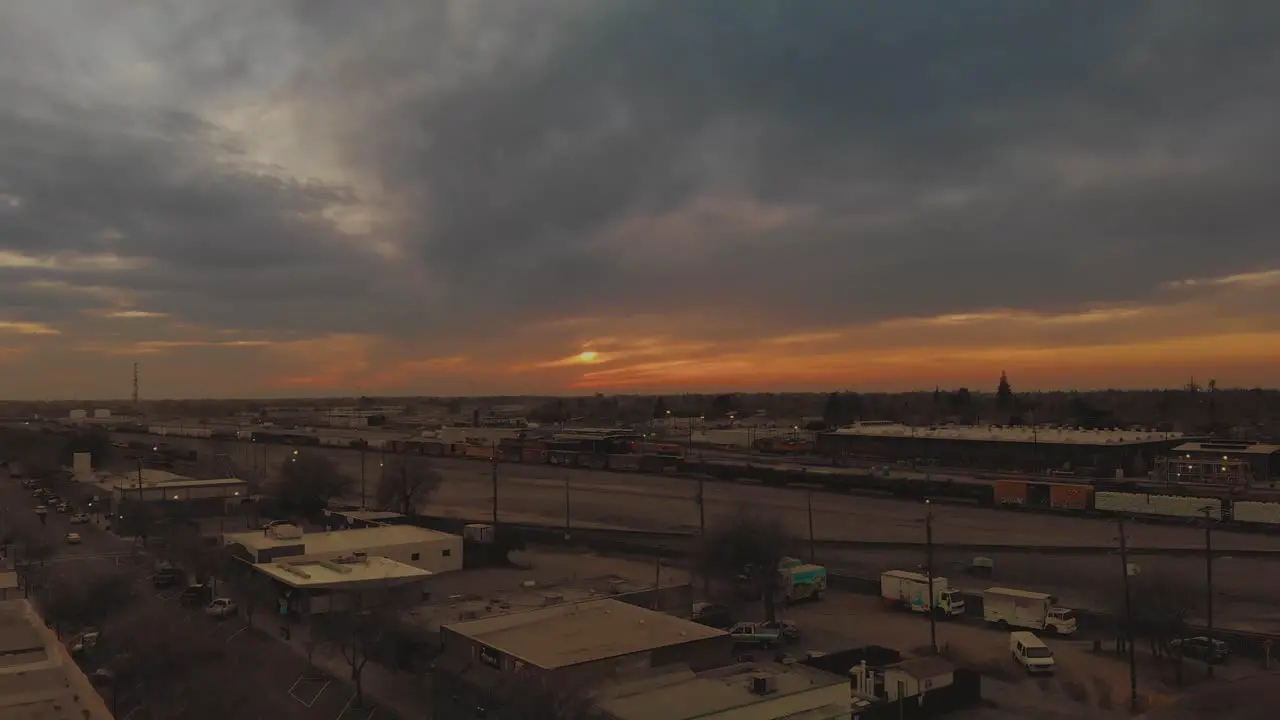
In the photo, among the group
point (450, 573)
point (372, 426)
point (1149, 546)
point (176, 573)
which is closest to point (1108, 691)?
point (1149, 546)

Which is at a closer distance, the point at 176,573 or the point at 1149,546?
the point at 176,573

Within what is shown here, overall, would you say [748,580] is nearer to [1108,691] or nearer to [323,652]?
[1108,691]

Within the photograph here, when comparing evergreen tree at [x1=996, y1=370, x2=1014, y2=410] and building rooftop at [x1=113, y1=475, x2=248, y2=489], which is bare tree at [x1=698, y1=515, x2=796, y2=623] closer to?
building rooftop at [x1=113, y1=475, x2=248, y2=489]

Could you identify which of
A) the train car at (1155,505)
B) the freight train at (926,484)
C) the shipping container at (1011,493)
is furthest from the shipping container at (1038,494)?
the train car at (1155,505)

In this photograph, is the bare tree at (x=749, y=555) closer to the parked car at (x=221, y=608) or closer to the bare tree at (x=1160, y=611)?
the bare tree at (x=1160, y=611)

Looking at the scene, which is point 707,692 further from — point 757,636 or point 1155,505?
point 1155,505

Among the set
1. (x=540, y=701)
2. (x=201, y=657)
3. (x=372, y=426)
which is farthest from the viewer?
(x=372, y=426)

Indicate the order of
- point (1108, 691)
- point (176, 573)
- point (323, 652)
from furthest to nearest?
point (176, 573), point (323, 652), point (1108, 691)
